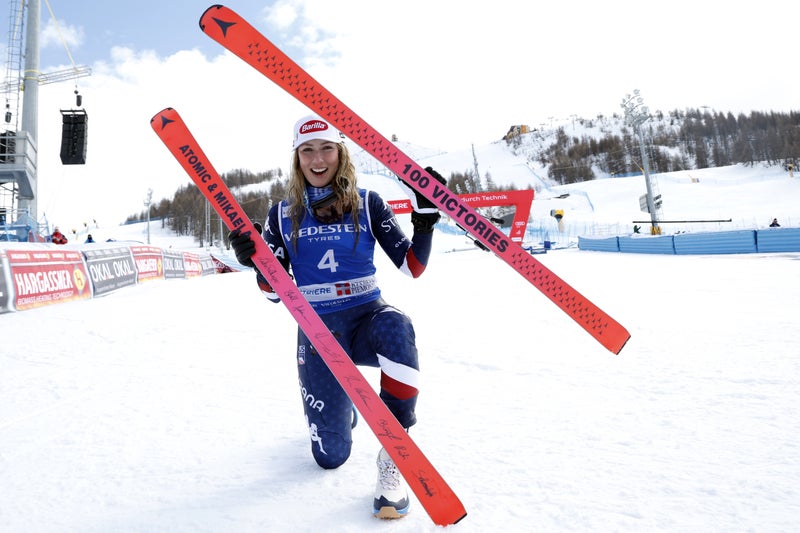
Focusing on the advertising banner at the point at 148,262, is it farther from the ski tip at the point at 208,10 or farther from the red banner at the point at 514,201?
the ski tip at the point at 208,10

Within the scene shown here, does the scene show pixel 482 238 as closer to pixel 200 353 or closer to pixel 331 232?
pixel 331 232

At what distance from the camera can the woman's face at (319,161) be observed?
7.41 ft

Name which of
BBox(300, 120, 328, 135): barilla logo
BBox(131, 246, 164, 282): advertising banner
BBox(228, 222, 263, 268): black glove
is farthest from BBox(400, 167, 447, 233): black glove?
BBox(131, 246, 164, 282): advertising banner

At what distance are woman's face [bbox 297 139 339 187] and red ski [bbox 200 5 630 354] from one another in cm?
25

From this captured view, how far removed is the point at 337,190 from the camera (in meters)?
2.24

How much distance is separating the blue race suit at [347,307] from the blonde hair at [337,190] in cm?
3

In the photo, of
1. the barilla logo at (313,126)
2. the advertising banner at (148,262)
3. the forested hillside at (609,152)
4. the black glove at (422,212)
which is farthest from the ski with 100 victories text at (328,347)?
the forested hillside at (609,152)

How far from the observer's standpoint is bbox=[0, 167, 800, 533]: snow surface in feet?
5.14

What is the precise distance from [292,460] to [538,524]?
118 cm

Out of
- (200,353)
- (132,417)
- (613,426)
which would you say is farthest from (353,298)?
(200,353)

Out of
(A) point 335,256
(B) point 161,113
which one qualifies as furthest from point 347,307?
(B) point 161,113

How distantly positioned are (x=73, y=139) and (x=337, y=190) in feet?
82.4

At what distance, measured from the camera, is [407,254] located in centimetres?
227

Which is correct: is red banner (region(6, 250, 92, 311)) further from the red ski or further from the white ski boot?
the white ski boot
